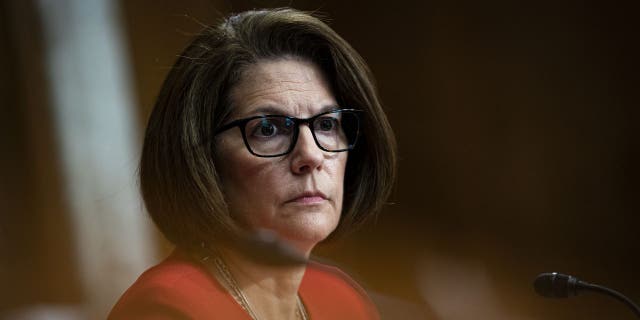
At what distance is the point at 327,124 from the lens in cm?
78

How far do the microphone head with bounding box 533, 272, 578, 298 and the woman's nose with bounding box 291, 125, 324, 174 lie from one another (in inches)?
11.7

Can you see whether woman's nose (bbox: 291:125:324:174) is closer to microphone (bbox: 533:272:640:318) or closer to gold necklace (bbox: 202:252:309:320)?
gold necklace (bbox: 202:252:309:320)

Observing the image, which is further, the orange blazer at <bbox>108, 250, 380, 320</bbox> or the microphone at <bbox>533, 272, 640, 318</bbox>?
the microphone at <bbox>533, 272, 640, 318</bbox>

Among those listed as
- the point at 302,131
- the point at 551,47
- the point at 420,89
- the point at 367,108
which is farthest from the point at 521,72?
the point at 302,131

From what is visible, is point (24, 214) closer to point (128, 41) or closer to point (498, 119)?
point (128, 41)

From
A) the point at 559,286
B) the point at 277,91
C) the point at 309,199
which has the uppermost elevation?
the point at 277,91

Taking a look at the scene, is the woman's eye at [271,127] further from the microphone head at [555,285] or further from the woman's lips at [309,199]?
the microphone head at [555,285]

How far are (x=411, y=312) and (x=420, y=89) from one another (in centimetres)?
25

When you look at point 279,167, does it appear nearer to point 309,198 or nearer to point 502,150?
point 309,198

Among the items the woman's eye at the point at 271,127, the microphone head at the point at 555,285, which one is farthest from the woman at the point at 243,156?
the microphone head at the point at 555,285

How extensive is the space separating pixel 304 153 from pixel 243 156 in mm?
57

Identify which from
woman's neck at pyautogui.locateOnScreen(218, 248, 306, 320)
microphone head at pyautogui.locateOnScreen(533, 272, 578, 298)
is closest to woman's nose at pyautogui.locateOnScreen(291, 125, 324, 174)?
woman's neck at pyautogui.locateOnScreen(218, 248, 306, 320)

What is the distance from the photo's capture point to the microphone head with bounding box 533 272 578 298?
2.84ft

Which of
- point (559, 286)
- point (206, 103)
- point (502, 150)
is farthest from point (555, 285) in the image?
point (206, 103)
